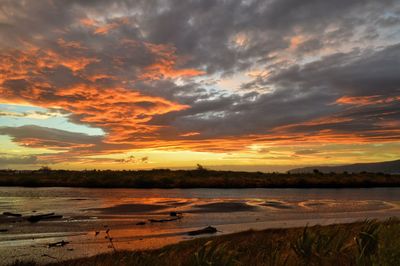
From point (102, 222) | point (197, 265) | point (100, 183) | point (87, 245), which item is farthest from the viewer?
point (100, 183)

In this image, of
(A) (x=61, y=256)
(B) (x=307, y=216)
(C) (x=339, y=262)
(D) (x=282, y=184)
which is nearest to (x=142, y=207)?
(B) (x=307, y=216)

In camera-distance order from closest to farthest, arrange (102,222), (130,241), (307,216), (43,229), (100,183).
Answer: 1. (130,241)
2. (43,229)
3. (102,222)
4. (307,216)
5. (100,183)

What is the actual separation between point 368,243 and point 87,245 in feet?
59.8

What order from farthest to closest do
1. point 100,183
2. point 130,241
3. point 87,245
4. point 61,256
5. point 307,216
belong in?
point 100,183
point 307,216
point 130,241
point 87,245
point 61,256

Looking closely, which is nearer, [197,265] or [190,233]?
[197,265]

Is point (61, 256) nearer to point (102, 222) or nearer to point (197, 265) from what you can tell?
point (102, 222)

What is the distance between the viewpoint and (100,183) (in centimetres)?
8769

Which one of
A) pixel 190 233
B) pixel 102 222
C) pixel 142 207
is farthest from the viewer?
pixel 142 207

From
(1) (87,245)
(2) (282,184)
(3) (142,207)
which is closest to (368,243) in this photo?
(1) (87,245)

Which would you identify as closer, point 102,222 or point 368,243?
point 368,243

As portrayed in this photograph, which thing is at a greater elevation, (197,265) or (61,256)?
(197,265)

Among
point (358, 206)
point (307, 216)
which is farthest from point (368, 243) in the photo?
point (358, 206)

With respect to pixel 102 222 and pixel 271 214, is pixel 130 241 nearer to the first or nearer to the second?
pixel 102 222

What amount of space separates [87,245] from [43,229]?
7618 millimetres
